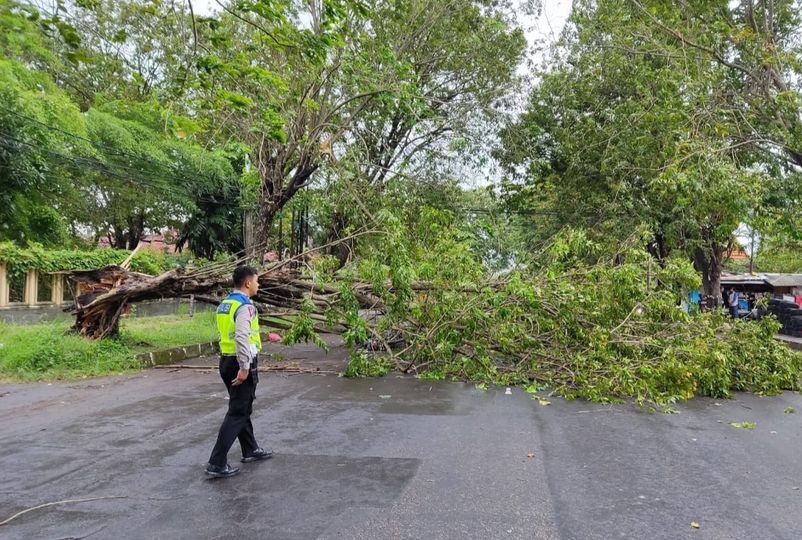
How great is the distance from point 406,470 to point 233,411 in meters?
1.47

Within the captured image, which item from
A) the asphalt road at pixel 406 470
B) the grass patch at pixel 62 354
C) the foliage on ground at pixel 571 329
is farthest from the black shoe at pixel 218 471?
the grass patch at pixel 62 354

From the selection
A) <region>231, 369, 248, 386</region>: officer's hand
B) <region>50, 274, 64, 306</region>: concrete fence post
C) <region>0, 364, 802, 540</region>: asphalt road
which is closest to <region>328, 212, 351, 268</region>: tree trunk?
<region>0, 364, 802, 540</region>: asphalt road

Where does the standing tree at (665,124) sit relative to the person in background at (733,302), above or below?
above

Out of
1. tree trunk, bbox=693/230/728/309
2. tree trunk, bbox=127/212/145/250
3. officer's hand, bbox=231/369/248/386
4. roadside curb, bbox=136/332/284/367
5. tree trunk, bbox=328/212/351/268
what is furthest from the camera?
tree trunk, bbox=127/212/145/250

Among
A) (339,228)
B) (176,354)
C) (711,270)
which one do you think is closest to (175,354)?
(176,354)

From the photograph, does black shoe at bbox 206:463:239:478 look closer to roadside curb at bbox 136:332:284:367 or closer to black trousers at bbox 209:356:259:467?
black trousers at bbox 209:356:259:467

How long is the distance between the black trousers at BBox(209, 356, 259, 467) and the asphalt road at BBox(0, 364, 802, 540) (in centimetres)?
25

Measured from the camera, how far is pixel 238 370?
15.7ft

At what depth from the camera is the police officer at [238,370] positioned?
4590 mm

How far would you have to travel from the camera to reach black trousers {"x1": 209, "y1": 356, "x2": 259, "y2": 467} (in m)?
4.57

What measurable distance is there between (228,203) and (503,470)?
2111 cm

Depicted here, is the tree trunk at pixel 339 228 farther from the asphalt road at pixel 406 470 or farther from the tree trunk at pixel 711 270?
the tree trunk at pixel 711 270

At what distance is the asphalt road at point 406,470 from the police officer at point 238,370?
0.67ft

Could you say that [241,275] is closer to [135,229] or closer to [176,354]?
[176,354]
